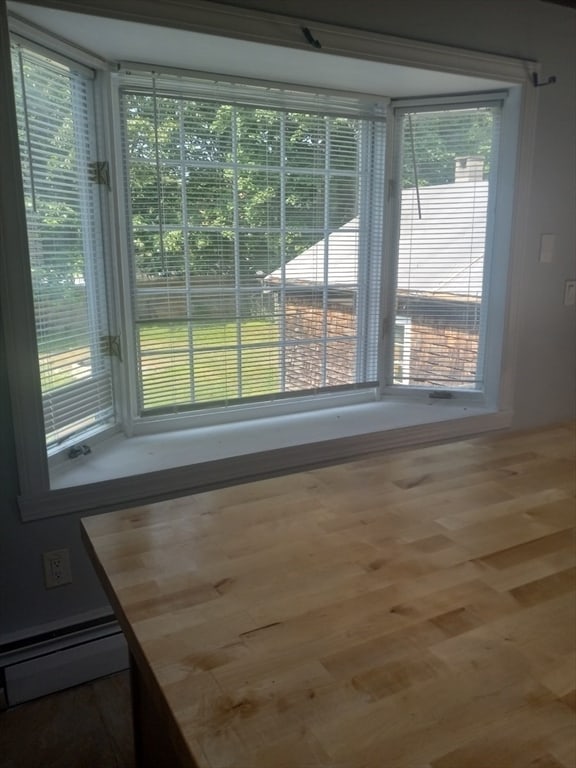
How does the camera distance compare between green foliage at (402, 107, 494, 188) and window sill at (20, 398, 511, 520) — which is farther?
green foliage at (402, 107, 494, 188)

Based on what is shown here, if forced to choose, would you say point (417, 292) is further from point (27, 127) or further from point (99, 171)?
point (27, 127)

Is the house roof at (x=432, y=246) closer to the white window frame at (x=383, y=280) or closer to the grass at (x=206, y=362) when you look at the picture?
the white window frame at (x=383, y=280)

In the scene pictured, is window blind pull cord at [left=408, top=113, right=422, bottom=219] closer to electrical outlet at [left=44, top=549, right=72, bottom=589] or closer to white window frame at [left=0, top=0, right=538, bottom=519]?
white window frame at [left=0, top=0, right=538, bottom=519]

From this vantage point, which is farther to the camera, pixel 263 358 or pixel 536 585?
pixel 263 358

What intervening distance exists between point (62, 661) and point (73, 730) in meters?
0.20

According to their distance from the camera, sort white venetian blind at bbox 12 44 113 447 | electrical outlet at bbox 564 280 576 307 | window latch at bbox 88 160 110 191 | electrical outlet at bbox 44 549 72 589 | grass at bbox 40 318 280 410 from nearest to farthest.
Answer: white venetian blind at bbox 12 44 113 447
electrical outlet at bbox 44 549 72 589
window latch at bbox 88 160 110 191
grass at bbox 40 318 280 410
electrical outlet at bbox 564 280 576 307

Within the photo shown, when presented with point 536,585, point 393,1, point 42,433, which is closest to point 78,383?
point 42,433

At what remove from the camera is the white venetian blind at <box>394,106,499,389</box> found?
2.40m

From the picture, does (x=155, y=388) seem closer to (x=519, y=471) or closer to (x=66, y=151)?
(x=66, y=151)

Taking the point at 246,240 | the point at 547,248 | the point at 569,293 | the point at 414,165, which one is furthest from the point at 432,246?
the point at 246,240

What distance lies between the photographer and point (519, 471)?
141 cm

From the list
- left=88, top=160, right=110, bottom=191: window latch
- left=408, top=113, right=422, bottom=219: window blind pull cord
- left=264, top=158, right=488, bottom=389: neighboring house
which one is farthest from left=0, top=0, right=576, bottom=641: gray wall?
left=88, top=160, right=110, bottom=191: window latch

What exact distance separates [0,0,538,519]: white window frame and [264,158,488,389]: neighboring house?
9cm

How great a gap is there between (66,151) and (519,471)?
1.57 meters
